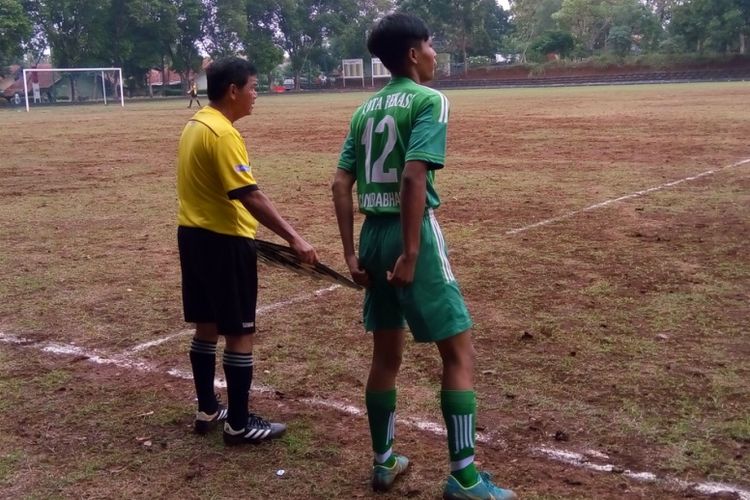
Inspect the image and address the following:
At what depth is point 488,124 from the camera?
82.2 feet

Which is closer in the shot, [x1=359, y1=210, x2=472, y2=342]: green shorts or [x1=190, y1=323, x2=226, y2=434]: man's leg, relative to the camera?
[x1=359, y1=210, x2=472, y2=342]: green shorts

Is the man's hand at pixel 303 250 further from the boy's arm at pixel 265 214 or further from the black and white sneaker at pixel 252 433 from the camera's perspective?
the black and white sneaker at pixel 252 433

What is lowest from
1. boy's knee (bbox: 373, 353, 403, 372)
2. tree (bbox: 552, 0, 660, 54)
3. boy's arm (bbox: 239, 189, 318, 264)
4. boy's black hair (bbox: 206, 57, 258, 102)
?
boy's knee (bbox: 373, 353, 403, 372)

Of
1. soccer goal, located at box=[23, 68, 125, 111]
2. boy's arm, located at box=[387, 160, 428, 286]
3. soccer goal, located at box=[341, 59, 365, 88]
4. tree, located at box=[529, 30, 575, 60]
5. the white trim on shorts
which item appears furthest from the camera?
soccer goal, located at box=[341, 59, 365, 88]

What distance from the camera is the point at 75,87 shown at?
6975 cm

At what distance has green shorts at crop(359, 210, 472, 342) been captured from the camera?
3377 millimetres

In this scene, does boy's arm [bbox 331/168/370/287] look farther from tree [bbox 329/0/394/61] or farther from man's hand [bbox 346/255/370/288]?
tree [bbox 329/0/394/61]

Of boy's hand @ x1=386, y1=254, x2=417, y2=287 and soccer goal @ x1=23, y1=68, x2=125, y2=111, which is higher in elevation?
soccer goal @ x1=23, y1=68, x2=125, y2=111

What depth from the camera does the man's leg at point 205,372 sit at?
4.36 meters

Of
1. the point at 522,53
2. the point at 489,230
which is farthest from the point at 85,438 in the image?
the point at 522,53

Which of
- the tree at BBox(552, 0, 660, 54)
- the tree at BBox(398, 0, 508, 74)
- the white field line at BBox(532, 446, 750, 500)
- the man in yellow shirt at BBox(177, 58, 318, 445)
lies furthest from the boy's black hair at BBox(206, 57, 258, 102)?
the tree at BBox(398, 0, 508, 74)

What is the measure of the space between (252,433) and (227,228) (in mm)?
1011

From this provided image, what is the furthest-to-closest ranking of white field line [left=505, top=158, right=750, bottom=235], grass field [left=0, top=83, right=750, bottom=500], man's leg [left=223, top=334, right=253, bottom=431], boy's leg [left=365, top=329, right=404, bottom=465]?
white field line [left=505, top=158, right=750, bottom=235], man's leg [left=223, top=334, right=253, bottom=431], grass field [left=0, top=83, right=750, bottom=500], boy's leg [left=365, top=329, right=404, bottom=465]

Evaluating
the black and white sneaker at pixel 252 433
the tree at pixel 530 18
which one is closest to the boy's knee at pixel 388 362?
the black and white sneaker at pixel 252 433
